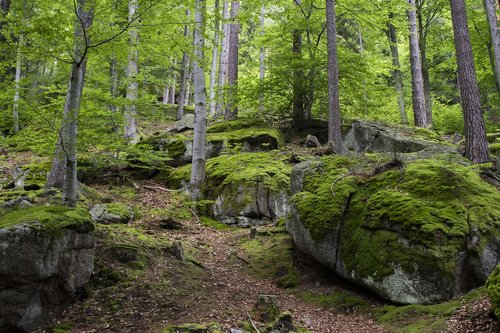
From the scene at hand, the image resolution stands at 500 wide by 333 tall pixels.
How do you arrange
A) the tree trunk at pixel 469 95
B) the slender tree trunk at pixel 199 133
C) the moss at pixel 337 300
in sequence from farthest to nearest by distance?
1. the slender tree trunk at pixel 199 133
2. the tree trunk at pixel 469 95
3. the moss at pixel 337 300

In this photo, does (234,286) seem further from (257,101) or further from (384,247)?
(257,101)

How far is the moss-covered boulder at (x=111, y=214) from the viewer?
8016 millimetres

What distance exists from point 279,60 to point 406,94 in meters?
14.4

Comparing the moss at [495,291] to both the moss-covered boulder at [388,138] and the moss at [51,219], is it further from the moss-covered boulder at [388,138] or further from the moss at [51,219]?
the moss-covered boulder at [388,138]

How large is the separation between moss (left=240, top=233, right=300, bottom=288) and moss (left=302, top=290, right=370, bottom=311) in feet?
1.95

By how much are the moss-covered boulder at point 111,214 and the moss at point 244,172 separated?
2.74 m

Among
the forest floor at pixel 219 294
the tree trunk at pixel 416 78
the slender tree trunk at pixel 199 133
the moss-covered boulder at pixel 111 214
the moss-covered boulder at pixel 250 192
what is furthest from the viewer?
the tree trunk at pixel 416 78

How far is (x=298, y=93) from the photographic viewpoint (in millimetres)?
13727

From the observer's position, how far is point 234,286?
6469 mm

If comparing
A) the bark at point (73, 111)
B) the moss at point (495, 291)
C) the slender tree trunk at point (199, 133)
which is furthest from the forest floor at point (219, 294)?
the slender tree trunk at point (199, 133)

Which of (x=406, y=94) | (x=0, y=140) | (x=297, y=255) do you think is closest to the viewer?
(x=0, y=140)

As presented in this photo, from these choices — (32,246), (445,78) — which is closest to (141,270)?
(32,246)

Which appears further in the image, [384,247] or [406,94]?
[406,94]

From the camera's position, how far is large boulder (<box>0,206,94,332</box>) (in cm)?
432
